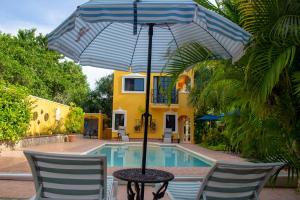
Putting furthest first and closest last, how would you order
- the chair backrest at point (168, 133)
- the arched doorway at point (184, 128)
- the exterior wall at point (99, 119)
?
the exterior wall at point (99, 119) → the arched doorway at point (184, 128) → the chair backrest at point (168, 133)

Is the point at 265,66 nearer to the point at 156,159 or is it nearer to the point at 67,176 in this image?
the point at 67,176

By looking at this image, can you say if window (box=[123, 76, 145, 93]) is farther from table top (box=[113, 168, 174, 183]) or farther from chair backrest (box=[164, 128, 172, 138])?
table top (box=[113, 168, 174, 183])

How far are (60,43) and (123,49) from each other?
53.7 inches

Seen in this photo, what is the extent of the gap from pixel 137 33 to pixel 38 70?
1045 inches

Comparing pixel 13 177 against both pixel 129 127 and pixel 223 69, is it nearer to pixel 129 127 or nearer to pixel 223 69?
pixel 223 69

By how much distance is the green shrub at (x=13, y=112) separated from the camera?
1253 cm

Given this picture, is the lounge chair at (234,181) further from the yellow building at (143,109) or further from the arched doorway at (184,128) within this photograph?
the yellow building at (143,109)

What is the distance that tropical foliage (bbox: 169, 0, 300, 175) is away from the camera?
395cm

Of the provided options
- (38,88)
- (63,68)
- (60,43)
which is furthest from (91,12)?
(63,68)

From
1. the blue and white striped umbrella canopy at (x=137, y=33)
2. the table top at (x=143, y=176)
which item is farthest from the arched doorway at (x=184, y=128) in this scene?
the table top at (x=143, y=176)

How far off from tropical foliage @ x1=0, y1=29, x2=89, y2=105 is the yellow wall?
512 centimetres

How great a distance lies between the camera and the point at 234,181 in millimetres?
3434

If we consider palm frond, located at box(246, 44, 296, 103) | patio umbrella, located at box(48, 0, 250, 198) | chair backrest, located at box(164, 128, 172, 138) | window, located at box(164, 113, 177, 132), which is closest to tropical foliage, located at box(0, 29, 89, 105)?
window, located at box(164, 113, 177, 132)

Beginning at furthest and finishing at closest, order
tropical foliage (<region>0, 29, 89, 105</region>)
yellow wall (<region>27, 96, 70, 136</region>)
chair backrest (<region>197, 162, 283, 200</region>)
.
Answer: tropical foliage (<region>0, 29, 89, 105</region>), yellow wall (<region>27, 96, 70, 136</region>), chair backrest (<region>197, 162, 283, 200</region>)
